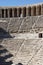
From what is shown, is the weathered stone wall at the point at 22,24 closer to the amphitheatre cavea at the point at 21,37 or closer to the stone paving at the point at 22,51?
the amphitheatre cavea at the point at 21,37

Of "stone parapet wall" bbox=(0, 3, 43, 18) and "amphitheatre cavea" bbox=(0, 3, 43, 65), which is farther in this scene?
"stone parapet wall" bbox=(0, 3, 43, 18)

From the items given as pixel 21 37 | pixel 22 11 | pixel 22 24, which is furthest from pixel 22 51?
pixel 22 11

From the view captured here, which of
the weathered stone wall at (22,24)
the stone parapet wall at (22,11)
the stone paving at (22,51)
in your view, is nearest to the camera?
the stone paving at (22,51)

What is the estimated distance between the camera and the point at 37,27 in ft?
85.3

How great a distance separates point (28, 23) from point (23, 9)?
612 cm

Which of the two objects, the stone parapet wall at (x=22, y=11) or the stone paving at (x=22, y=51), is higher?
the stone parapet wall at (x=22, y=11)

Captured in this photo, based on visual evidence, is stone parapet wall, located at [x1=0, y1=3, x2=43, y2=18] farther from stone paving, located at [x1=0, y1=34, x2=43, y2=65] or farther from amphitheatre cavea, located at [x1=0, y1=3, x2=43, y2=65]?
stone paving, located at [x1=0, y1=34, x2=43, y2=65]

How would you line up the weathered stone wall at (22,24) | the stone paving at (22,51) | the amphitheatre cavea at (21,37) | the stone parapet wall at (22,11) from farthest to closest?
the stone parapet wall at (22,11) → the weathered stone wall at (22,24) → the amphitheatre cavea at (21,37) → the stone paving at (22,51)

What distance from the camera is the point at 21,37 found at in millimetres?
23000

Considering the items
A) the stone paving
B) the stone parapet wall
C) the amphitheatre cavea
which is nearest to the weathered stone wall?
the amphitheatre cavea

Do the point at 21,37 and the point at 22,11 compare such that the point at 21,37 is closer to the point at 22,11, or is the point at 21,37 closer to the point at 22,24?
the point at 22,24

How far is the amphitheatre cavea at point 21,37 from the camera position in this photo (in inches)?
666

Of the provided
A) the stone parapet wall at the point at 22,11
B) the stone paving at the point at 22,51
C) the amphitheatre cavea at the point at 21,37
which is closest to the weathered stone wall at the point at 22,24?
the amphitheatre cavea at the point at 21,37

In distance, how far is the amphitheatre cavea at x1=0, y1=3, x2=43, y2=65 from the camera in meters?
16.9
